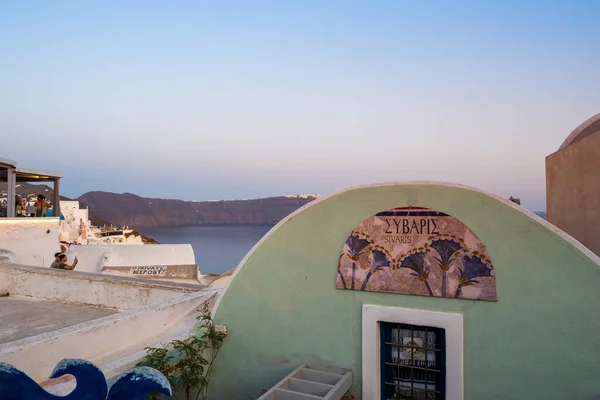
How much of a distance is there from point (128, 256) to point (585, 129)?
1948cm

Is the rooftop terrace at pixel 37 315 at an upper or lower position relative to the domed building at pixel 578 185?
lower

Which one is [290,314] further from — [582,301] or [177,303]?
[582,301]

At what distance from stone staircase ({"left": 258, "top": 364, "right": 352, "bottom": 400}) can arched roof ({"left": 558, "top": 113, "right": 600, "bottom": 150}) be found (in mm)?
5212

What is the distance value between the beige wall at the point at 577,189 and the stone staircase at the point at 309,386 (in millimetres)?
3851

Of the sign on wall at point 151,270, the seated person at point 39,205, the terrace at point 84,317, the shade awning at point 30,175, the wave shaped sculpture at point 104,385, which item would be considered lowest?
the sign on wall at point 151,270

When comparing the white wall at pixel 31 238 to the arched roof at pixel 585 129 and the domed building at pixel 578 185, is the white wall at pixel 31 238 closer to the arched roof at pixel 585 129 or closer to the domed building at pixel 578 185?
the domed building at pixel 578 185

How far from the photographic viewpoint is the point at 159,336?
623 cm

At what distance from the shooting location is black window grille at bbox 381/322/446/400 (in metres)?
5.19

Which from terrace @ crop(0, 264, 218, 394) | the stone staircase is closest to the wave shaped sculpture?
terrace @ crop(0, 264, 218, 394)

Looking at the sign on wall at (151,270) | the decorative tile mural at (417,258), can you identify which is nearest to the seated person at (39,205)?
the sign on wall at (151,270)

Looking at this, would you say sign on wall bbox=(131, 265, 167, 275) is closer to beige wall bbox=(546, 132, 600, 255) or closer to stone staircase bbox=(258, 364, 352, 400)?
stone staircase bbox=(258, 364, 352, 400)

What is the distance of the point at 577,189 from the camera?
672 centimetres

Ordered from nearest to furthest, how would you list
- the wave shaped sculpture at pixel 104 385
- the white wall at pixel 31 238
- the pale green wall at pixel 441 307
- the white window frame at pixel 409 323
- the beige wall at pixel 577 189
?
the wave shaped sculpture at pixel 104 385 → the pale green wall at pixel 441 307 → the white window frame at pixel 409 323 → the beige wall at pixel 577 189 → the white wall at pixel 31 238

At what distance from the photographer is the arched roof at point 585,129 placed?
700cm
